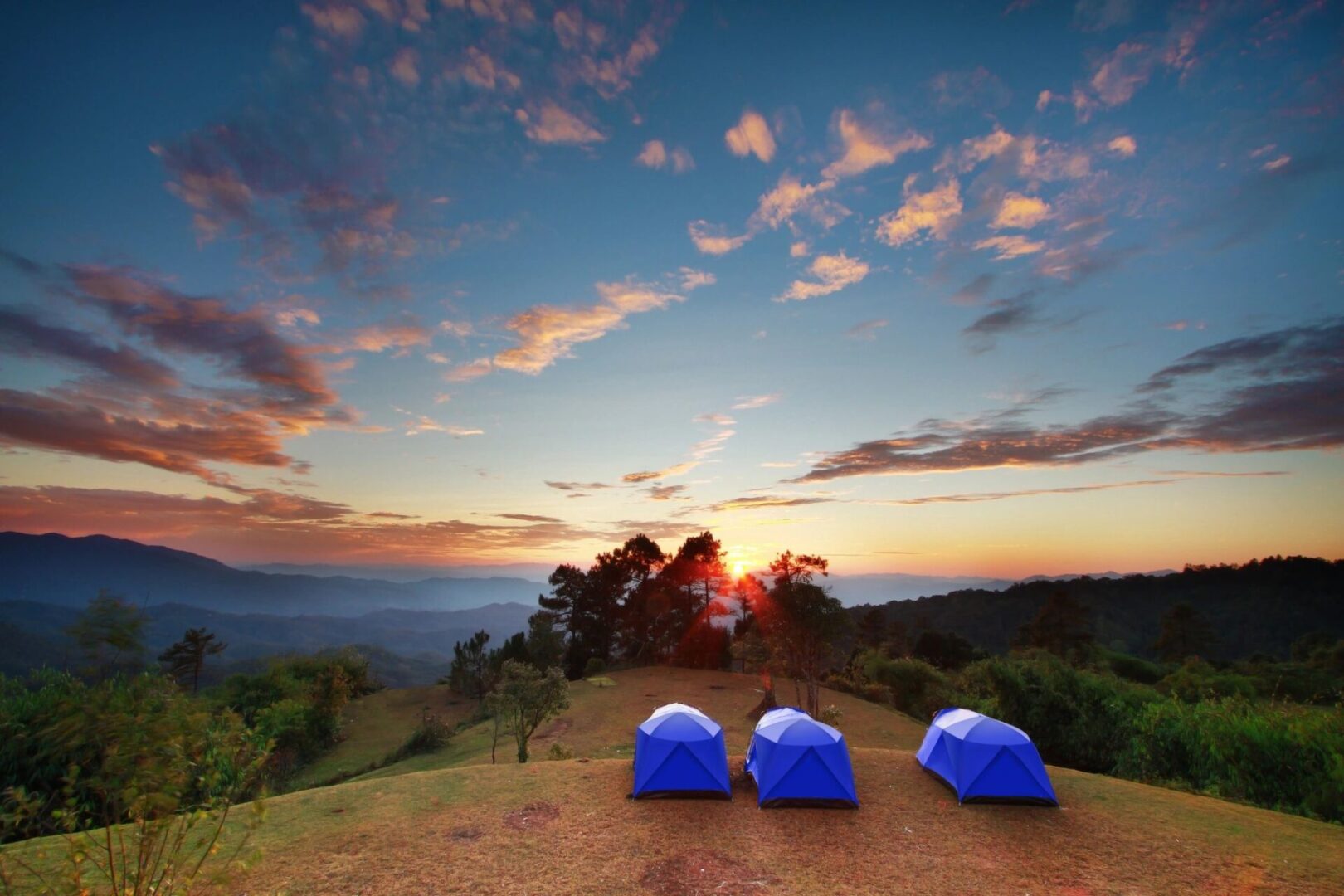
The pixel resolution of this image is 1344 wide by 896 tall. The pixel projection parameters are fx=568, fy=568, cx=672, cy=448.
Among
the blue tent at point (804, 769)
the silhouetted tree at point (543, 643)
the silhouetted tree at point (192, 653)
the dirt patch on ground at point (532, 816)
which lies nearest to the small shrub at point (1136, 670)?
the silhouetted tree at point (543, 643)

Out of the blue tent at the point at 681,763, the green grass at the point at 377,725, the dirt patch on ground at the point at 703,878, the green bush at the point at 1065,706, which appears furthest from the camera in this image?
the green grass at the point at 377,725

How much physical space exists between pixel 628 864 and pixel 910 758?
39.9 ft

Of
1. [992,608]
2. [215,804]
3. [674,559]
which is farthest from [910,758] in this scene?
[992,608]

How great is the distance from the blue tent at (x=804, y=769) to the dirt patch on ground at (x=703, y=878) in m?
3.37

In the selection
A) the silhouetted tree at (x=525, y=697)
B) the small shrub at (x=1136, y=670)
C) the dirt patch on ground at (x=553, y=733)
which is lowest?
the dirt patch on ground at (x=553, y=733)

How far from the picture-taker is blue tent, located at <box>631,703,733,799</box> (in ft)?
51.3

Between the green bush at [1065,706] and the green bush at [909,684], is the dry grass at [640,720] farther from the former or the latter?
the green bush at [1065,706]

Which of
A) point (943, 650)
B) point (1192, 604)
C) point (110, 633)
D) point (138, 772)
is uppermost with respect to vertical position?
point (110, 633)

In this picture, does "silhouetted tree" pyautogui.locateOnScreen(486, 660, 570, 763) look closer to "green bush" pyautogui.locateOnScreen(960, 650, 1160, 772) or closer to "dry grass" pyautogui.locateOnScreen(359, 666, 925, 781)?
"dry grass" pyautogui.locateOnScreen(359, 666, 925, 781)

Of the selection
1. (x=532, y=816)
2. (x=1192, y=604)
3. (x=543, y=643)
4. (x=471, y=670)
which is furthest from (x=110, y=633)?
(x=1192, y=604)

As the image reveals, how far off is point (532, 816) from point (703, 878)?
17.1 feet

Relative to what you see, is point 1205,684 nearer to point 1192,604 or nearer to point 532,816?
point 532,816

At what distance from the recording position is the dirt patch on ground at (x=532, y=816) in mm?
14000

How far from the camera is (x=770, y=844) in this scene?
1317 centimetres
